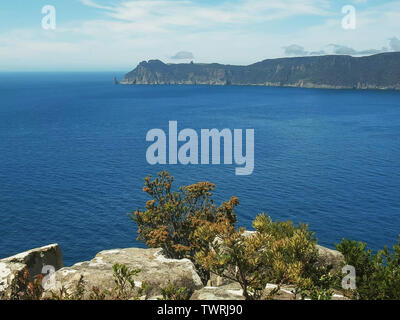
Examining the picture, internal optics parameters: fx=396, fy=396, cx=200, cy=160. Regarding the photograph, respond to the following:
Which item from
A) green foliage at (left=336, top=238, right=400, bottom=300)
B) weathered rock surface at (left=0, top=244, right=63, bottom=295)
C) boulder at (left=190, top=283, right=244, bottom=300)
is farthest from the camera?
weathered rock surface at (left=0, top=244, right=63, bottom=295)

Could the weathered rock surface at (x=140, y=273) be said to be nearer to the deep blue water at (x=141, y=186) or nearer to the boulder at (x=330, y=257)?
the boulder at (x=330, y=257)

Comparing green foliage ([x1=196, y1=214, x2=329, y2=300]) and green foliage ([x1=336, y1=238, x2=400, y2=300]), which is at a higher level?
green foliage ([x1=196, y1=214, x2=329, y2=300])

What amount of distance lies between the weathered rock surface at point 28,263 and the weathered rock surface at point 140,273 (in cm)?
330

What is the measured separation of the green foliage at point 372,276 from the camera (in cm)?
2602

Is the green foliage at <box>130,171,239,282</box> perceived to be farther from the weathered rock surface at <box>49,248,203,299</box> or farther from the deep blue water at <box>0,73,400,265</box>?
the deep blue water at <box>0,73,400,265</box>

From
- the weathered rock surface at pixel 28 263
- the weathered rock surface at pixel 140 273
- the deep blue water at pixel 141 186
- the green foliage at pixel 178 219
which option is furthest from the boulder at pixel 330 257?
the deep blue water at pixel 141 186

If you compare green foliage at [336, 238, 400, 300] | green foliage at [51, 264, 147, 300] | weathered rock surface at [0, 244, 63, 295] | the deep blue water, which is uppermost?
green foliage at [51, 264, 147, 300]

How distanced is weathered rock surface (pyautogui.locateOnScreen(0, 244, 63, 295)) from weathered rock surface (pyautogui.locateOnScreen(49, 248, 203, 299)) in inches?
130

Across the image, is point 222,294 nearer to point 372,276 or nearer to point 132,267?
point 372,276

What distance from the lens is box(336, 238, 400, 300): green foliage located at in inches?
1024

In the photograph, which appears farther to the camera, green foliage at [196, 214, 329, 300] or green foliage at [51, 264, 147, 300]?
green foliage at [196, 214, 329, 300]

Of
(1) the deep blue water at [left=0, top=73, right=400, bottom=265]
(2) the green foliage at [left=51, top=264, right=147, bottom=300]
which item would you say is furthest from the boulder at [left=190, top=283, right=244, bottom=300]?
(1) the deep blue water at [left=0, top=73, right=400, bottom=265]

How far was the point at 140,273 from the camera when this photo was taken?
3309 centimetres
